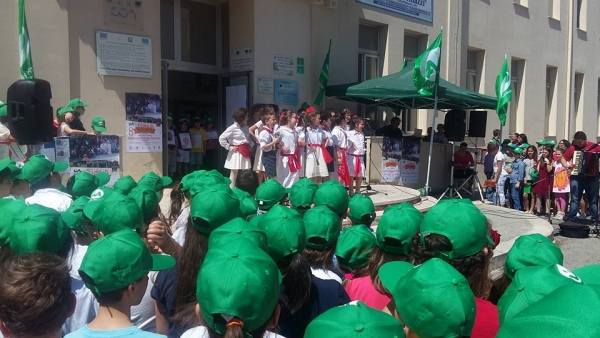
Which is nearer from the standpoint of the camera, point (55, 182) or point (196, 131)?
point (55, 182)

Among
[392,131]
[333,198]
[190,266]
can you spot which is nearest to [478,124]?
[392,131]

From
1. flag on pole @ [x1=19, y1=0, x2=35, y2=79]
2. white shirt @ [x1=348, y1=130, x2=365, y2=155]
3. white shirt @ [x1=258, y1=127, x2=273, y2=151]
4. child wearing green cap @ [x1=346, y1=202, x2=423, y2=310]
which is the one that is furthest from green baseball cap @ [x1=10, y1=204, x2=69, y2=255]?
white shirt @ [x1=348, y1=130, x2=365, y2=155]

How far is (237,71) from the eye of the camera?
12.9 m

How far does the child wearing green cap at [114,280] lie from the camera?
86.2 inches

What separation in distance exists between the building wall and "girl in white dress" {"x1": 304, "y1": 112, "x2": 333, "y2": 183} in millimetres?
3040

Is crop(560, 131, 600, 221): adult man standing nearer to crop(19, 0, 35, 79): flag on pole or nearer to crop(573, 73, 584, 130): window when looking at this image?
crop(19, 0, 35, 79): flag on pole

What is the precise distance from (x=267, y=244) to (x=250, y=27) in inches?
411

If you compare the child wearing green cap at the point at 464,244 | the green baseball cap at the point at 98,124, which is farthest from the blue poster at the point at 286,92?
the child wearing green cap at the point at 464,244

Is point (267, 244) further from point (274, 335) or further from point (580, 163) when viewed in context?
point (580, 163)

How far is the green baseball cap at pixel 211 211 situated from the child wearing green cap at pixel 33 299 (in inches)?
44.5

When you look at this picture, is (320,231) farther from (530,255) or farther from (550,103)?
(550,103)

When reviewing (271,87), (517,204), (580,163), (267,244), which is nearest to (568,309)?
(267,244)

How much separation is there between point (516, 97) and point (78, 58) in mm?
16691

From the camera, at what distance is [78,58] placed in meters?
9.82
